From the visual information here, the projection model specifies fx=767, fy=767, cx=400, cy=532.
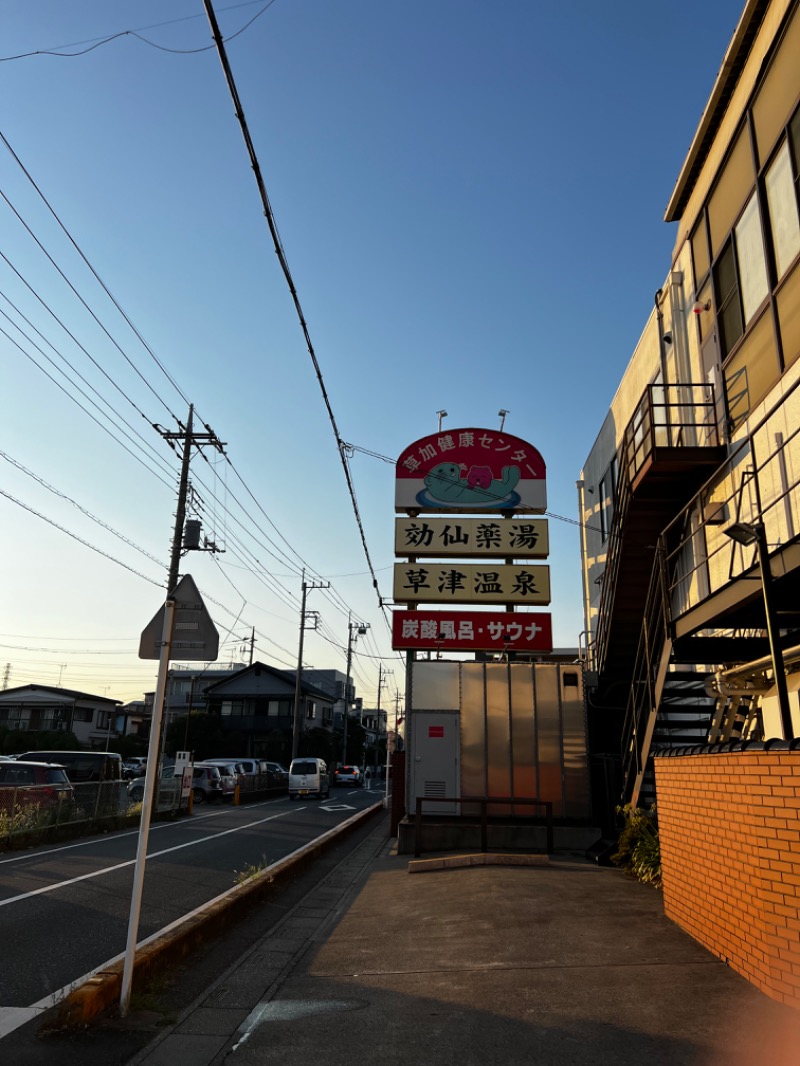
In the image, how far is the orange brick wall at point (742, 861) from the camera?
5.05 m

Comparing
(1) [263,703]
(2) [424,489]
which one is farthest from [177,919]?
(1) [263,703]

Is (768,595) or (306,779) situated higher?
(768,595)

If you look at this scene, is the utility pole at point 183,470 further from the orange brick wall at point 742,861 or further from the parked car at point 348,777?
the parked car at point 348,777

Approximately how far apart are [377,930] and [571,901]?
7.62 feet

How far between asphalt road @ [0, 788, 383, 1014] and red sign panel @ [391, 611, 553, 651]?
5.47 m

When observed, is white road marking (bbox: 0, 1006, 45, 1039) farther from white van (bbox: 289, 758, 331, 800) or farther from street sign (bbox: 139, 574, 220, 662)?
white van (bbox: 289, 758, 331, 800)

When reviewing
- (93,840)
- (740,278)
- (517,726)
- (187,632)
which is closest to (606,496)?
(517,726)

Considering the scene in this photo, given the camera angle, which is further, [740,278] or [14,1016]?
[740,278]

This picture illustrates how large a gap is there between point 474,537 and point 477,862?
1016 centimetres

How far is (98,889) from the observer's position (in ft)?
34.6

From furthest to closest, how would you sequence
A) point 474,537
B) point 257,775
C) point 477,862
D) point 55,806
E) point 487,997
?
point 257,775 < point 474,537 < point 55,806 < point 477,862 < point 487,997

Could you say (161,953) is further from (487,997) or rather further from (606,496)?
(606,496)

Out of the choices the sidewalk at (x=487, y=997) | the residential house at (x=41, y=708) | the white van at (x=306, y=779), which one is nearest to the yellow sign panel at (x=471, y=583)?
the sidewalk at (x=487, y=997)

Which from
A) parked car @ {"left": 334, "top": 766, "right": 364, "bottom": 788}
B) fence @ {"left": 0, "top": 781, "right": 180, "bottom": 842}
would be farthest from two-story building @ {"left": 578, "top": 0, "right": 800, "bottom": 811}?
parked car @ {"left": 334, "top": 766, "right": 364, "bottom": 788}
